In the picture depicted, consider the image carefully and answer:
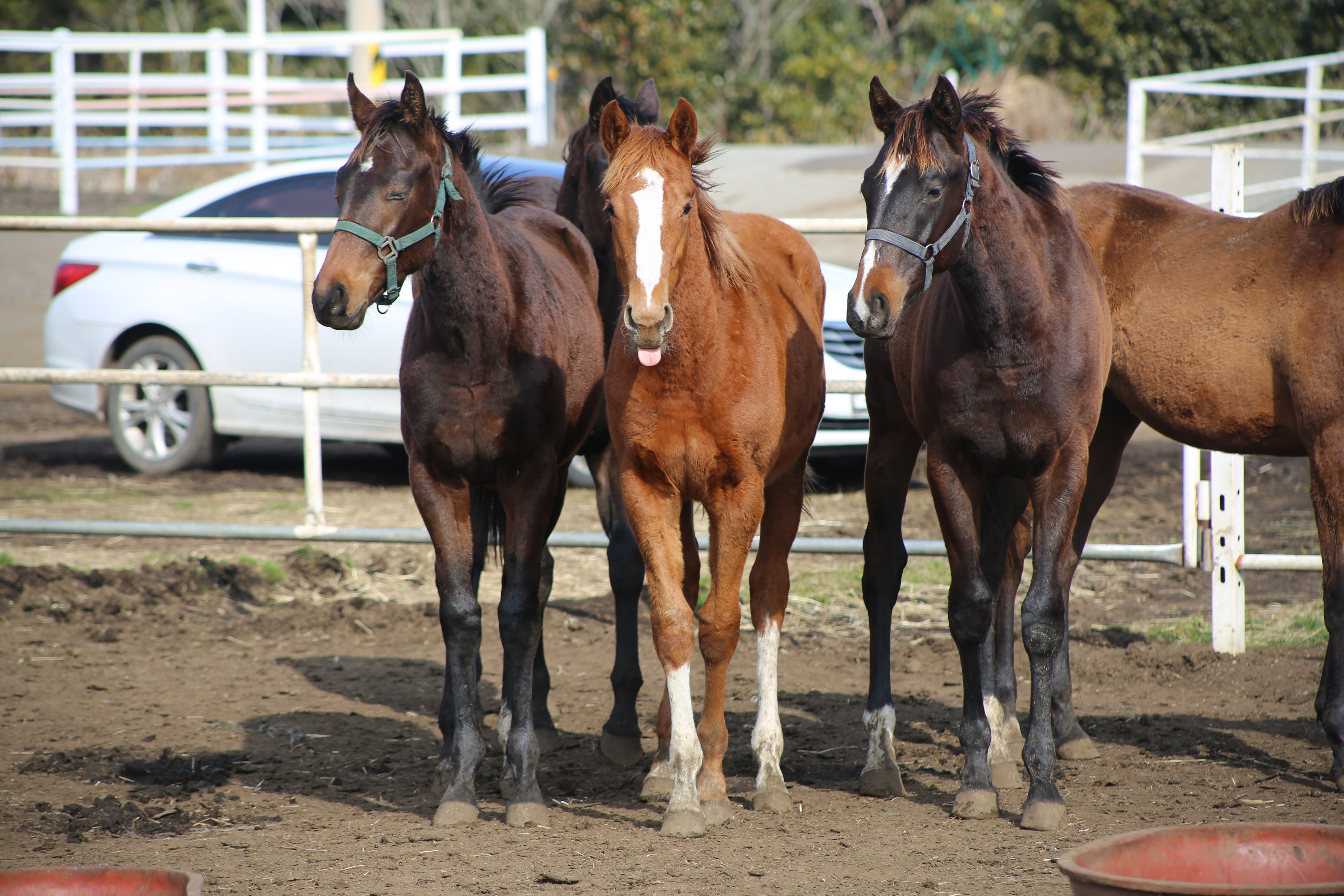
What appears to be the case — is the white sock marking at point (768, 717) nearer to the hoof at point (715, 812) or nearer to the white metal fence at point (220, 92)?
the hoof at point (715, 812)

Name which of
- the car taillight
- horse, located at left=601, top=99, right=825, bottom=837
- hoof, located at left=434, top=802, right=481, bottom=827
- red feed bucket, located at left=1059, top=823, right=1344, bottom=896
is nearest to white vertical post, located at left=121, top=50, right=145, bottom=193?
the car taillight

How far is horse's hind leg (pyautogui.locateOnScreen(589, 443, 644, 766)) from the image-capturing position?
4336 millimetres

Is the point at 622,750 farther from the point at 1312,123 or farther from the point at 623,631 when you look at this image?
the point at 1312,123

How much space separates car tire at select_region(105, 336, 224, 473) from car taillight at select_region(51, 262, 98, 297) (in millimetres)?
718

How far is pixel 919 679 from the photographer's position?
5.18 m

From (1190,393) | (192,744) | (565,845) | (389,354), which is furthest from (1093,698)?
(389,354)

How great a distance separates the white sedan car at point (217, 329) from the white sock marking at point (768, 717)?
11.8ft

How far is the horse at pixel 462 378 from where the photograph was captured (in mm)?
3584

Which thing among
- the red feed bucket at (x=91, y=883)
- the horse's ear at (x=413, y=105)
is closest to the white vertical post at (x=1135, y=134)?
the horse's ear at (x=413, y=105)

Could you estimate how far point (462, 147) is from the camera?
400 centimetres

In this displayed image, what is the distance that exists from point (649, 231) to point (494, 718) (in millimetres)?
2352

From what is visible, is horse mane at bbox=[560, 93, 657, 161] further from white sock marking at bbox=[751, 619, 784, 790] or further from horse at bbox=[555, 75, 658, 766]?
white sock marking at bbox=[751, 619, 784, 790]

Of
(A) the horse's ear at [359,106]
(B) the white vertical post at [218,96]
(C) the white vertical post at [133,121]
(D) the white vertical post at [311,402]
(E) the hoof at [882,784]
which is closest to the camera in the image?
(A) the horse's ear at [359,106]

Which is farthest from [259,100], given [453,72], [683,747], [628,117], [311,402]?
[683,747]
